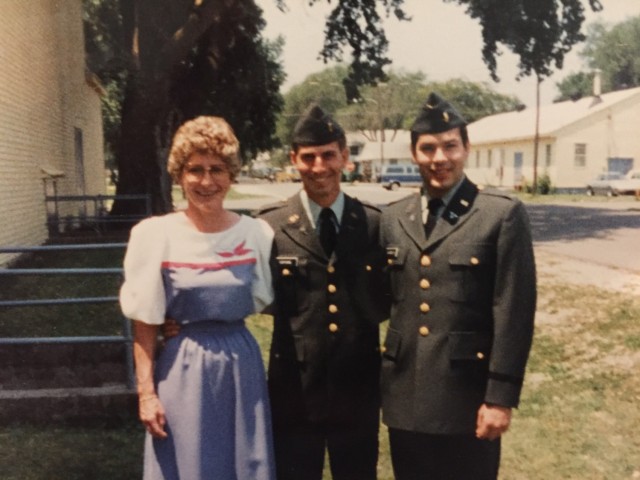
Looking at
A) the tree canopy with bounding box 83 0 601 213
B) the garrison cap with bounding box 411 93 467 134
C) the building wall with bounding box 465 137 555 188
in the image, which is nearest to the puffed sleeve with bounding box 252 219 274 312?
the garrison cap with bounding box 411 93 467 134

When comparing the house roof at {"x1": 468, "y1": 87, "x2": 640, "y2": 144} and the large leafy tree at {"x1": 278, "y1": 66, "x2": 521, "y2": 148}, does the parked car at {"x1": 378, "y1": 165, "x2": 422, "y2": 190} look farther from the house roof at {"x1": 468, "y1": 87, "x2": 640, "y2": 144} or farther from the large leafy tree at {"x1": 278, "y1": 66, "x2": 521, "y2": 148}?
the large leafy tree at {"x1": 278, "y1": 66, "x2": 521, "y2": 148}

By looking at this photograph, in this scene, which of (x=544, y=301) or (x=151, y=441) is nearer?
(x=151, y=441)

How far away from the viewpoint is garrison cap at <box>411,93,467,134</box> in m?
2.84

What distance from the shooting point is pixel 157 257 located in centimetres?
270

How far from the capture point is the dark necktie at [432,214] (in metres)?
2.90

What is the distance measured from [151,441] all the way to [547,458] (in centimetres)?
281

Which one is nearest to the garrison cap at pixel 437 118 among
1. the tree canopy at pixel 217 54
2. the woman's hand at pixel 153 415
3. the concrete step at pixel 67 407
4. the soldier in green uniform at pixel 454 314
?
the soldier in green uniform at pixel 454 314

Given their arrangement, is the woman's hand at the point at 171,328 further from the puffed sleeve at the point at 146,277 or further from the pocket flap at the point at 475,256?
the pocket flap at the point at 475,256

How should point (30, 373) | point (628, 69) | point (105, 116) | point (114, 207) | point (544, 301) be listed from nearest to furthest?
point (30, 373)
point (544, 301)
point (114, 207)
point (105, 116)
point (628, 69)

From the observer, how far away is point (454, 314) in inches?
110

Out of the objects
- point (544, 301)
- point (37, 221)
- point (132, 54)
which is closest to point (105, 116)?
point (132, 54)

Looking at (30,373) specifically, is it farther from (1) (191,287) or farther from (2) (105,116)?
(2) (105,116)

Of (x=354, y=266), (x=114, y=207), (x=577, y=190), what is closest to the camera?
(x=354, y=266)

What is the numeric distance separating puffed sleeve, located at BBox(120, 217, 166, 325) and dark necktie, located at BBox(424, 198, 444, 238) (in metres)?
1.05
